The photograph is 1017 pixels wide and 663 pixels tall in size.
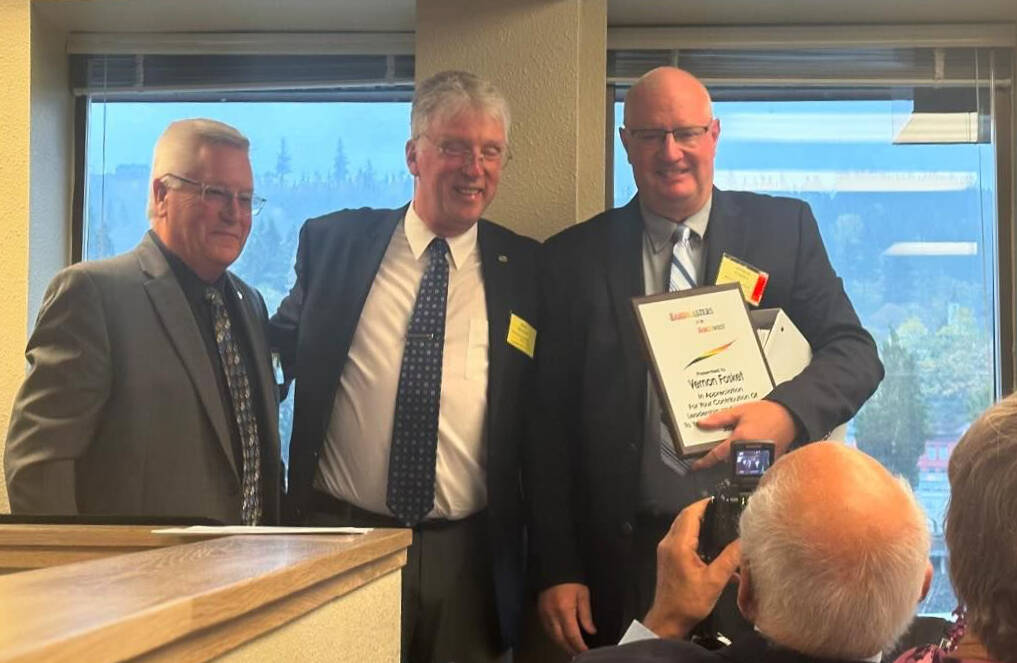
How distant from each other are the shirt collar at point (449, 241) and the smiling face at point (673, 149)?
1.55 feet

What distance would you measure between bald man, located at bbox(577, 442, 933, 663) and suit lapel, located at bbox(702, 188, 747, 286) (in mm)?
1600

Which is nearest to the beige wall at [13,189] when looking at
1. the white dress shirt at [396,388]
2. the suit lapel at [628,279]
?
the white dress shirt at [396,388]

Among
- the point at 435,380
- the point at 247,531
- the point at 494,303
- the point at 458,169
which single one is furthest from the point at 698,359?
the point at 247,531

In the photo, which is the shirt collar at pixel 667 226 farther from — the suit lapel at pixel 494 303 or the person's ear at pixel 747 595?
the person's ear at pixel 747 595

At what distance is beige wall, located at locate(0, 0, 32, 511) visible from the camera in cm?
321

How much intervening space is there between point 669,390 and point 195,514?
4.15 feet

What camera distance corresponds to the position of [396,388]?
302 centimetres

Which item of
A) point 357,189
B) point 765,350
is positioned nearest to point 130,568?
point 765,350

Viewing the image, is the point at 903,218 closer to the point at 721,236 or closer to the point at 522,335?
the point at 721,236

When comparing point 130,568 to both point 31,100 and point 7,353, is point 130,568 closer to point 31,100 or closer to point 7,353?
point 7,353

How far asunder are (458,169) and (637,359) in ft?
2.23

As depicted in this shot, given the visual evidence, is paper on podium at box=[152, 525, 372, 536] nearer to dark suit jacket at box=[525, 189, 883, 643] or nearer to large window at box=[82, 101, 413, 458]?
dark suit jacket at box=[525, 189, 883, 643]

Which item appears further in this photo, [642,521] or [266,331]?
[266,331]

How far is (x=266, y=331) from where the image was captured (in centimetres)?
323
